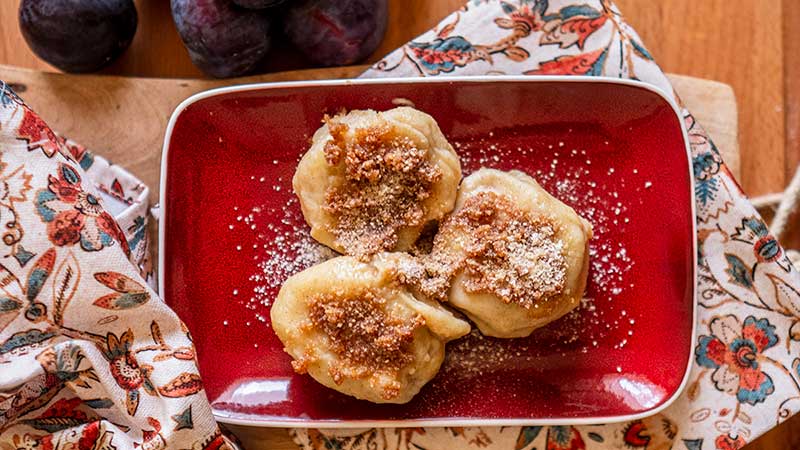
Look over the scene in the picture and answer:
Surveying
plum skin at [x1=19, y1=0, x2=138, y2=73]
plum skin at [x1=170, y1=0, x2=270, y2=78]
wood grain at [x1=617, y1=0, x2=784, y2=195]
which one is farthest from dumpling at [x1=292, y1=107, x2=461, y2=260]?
wood grain at [x1=617, y1=0, x2=784, y2=195]

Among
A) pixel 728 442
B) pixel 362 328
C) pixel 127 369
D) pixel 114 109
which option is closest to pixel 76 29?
pixel 114 109

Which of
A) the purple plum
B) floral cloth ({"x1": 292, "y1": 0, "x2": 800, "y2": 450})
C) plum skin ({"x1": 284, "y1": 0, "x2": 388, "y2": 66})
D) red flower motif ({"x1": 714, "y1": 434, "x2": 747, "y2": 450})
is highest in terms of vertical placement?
the purple plum

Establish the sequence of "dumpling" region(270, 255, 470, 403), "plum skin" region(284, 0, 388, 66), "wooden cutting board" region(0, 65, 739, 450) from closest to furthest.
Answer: "dumpling" region(270, 255, 470, 403) → "plum skin" region(284, 0, 388, 66) → "wooden cutting board" region(0, 65, 739, 450)

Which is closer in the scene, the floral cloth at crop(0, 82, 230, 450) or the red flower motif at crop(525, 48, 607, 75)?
the floral cloth at crop(0, 82, 230, 450)

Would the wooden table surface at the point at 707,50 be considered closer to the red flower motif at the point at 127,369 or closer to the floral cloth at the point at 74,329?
the floral cloth at the point at 74,329

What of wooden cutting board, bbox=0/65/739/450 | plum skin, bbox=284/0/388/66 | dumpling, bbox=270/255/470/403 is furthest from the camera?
wooden cutting board, bbox=0/65/739/450

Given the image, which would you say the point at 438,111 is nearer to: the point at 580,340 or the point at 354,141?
the point at 354,141

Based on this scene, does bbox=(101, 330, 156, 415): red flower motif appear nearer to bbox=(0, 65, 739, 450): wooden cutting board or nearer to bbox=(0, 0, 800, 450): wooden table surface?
bbox=(0, 65, 739, 450): wooden cutting board

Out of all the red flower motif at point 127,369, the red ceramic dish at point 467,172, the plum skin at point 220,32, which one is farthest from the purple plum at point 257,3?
the red flower motif at point 127,369
